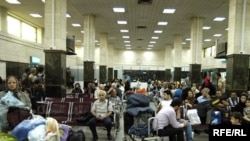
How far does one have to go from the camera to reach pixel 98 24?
18469 mm

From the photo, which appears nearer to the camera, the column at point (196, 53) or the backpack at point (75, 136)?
the backpack at point (75, 136)

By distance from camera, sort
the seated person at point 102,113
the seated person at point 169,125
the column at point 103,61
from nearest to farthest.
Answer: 1. the seated person at point 169,125
2. the seated person at point 102,113
3. the column at point 103,61

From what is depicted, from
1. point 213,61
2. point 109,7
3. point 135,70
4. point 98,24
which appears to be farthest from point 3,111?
point 135,70

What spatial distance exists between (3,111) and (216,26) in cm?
1726

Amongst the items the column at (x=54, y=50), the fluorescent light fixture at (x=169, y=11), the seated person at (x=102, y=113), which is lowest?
→ the seated person at (x=102, y=113)

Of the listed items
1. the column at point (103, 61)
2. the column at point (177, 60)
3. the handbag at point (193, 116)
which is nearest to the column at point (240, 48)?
the handbag at point (193, 116)

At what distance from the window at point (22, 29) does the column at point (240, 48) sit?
501 inches

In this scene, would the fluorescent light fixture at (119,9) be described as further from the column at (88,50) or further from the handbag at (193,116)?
the handbag at (193,116)

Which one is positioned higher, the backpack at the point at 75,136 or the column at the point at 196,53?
the column at the point at 196,53

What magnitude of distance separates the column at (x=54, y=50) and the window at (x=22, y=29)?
7316 mm

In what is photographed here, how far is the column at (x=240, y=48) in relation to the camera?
9.00m

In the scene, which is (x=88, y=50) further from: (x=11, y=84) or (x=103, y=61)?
(x=11, y=84)

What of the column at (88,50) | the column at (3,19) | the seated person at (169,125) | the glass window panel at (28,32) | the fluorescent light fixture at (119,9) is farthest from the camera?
the glass window panel at (28,32)

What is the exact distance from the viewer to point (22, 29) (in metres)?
17.2
